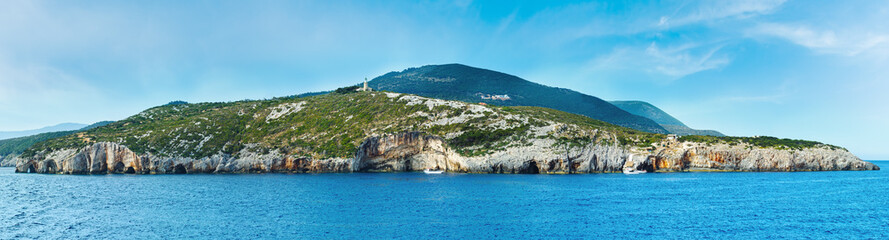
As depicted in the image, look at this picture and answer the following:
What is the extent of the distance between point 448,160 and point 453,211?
53.0m

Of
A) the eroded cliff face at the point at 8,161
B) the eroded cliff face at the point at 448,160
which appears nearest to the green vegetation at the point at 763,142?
the eroded cliff face at the point at 448,160

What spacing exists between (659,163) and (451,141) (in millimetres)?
42244

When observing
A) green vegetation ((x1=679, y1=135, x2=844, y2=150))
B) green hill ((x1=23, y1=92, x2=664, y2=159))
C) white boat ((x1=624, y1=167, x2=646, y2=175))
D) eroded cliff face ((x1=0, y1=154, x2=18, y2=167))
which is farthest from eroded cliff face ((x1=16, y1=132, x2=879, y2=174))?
eroded cliff face ((x1=0, y1=154, x2=18, y2=167))

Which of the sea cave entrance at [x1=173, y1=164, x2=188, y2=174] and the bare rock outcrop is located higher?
the bare rock outcrop

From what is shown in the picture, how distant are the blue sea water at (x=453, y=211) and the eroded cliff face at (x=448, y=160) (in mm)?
25915

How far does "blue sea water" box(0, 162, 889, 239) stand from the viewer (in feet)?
109

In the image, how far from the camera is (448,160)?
311ft

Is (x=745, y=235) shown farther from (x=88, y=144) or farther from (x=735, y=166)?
(x=88, y=144)

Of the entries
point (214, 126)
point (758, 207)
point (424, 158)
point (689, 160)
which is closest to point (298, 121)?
point (214, 126)

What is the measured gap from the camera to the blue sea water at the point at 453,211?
33.2m

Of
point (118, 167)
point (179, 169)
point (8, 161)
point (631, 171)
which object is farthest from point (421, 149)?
point (8, 161)

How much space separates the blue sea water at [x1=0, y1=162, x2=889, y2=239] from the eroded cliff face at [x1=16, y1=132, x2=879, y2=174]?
25915 millimetres

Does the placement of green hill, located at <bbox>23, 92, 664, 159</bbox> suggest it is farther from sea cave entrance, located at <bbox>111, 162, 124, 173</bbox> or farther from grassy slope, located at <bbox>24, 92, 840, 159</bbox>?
sea cave entrance, located at <bbox>111, 162, 124, 173</bbox>

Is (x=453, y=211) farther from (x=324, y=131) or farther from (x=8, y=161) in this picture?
(x=8, y=161)
